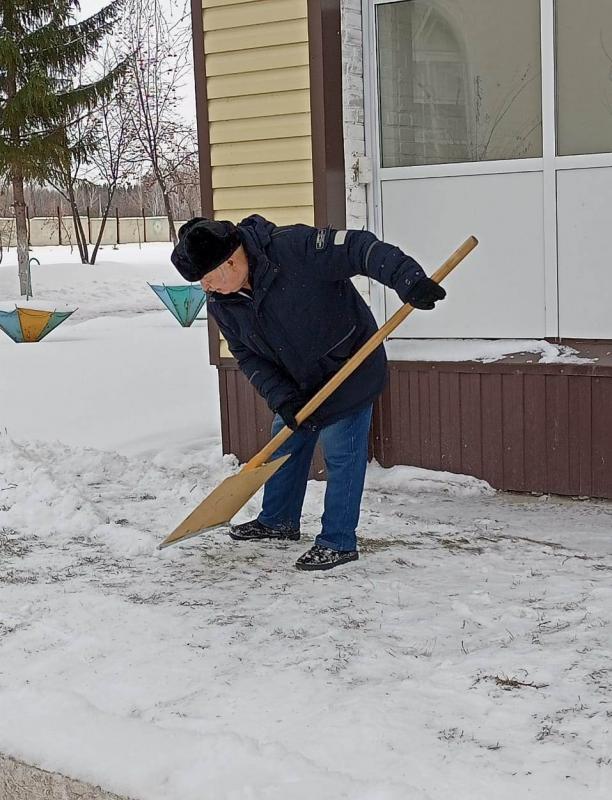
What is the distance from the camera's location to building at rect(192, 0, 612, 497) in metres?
5.16

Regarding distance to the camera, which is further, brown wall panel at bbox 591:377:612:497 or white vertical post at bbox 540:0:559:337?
white vertical post at bbox 540:0:559:337

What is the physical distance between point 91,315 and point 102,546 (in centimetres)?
1580

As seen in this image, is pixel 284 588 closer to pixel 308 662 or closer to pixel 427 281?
pixel 308 662

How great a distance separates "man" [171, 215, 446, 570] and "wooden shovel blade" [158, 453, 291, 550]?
25 cm

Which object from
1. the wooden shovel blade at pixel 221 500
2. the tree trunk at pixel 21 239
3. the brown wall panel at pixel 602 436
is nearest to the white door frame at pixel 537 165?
the brown wall panel at pixel 602 436

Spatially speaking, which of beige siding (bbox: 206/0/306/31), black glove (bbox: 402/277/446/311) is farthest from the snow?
beige siding (bbox: 206/0/306/31)

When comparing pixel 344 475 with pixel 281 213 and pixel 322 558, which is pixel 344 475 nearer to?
pixel 322 558

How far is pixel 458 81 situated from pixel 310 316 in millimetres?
2081

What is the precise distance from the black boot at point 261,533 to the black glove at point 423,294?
1376mm

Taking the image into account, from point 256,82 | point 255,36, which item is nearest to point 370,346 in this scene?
point 256,82

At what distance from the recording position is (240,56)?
5633 mm

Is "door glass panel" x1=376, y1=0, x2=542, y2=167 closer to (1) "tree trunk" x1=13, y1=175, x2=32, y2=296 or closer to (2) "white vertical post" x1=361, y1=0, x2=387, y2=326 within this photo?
(2) "white vertical post" x1=361, y1=0, x2=387, y2=326

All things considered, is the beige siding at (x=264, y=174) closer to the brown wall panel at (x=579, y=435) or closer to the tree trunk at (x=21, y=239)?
the brown wall panel at (x=579, y=435)

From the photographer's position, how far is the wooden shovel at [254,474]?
406cm
